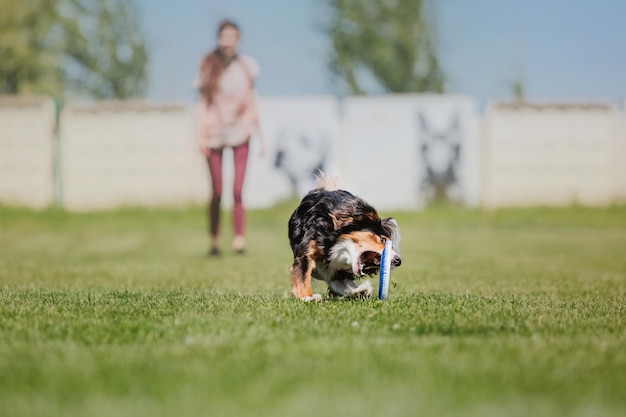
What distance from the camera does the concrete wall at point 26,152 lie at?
75.5 feet

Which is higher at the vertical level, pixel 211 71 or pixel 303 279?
pixel 211 71

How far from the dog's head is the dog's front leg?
219 mm

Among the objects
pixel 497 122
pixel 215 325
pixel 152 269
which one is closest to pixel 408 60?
pixel 497 122

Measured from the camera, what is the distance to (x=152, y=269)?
1041 cm

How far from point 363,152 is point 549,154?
4.92 meters

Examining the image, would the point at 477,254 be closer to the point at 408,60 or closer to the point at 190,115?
the point at 190,115

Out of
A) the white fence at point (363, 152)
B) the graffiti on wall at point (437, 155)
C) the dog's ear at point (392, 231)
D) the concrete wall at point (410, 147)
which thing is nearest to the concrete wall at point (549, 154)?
the white fence at point (363, 152)

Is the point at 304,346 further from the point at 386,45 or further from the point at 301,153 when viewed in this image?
the point at 386,45

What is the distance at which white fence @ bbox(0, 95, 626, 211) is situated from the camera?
2288cm

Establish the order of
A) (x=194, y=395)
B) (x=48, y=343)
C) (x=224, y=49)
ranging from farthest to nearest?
1. (x=224, y=49)
2. (x=48, y=343)
3. (x=194, y=395)

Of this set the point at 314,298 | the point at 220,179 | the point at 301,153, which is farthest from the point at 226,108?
the point at 301,153

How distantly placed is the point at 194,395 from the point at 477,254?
1039 cm

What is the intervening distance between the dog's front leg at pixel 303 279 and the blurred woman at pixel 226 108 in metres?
5.88

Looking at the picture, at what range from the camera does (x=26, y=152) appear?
75.7 feet
